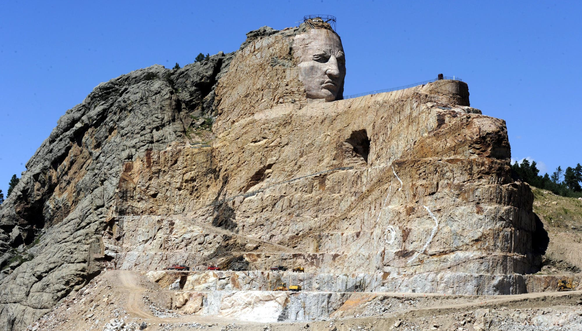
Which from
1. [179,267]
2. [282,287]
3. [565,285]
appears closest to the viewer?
[565,285]

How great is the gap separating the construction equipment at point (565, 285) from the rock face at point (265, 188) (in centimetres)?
194

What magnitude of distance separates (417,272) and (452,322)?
5.79 m

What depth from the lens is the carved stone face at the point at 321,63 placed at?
5878 centimetres

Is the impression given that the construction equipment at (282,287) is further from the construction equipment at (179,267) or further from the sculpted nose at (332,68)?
the sculpted nose at (332,68)

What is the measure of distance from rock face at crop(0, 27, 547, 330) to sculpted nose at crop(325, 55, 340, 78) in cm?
214

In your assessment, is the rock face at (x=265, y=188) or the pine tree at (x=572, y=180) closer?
the rock face at (x=265, y=188)

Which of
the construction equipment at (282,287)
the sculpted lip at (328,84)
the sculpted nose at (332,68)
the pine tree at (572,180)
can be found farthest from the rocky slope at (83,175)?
the pine tree at (572,180)

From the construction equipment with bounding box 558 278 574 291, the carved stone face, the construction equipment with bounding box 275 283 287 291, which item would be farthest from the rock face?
the construction equipment with bounding box 558 278 574 291

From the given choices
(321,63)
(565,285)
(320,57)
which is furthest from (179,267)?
(565,285)

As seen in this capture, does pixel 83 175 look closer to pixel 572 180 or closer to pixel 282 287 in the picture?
pixel 282 287

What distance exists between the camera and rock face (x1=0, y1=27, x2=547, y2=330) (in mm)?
45969

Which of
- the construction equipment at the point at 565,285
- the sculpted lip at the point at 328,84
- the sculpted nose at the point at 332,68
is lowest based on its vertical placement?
the construction equipment at the point at 565,285

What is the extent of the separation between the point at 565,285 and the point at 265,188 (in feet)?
63.8

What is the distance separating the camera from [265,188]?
2266 inches
